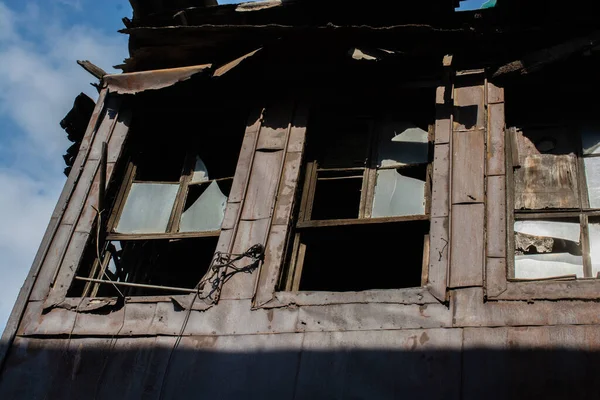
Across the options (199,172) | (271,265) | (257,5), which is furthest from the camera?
(257,5)

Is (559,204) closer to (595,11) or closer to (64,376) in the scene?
(595,11)

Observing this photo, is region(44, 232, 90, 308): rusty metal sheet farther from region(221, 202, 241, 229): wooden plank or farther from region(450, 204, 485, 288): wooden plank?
region(450, 204, 485, 288): wooden plank

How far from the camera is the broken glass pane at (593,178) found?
22.8ft

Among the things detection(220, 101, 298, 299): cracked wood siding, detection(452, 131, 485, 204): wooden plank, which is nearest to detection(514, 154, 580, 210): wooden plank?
detection(452, 131, 485, 204): wooden plank

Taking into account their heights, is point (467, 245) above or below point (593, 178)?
below

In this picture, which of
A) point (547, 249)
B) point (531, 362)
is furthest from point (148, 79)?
point (531, 362)

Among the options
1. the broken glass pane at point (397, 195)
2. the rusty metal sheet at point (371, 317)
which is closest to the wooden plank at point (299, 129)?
the broken glass pane at point (397, 195)

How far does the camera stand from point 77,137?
1023 centimetres

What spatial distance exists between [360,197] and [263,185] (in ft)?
3.41

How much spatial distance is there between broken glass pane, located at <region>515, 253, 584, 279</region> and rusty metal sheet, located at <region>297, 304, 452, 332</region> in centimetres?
91

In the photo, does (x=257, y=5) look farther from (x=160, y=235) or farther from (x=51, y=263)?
(x=51, y=263)

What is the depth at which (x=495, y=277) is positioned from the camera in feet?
20.7

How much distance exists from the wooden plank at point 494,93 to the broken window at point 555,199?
1.16 feet

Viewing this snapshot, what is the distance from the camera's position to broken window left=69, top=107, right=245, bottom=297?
8.01 meters
